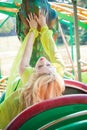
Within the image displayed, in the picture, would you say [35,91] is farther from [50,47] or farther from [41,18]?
[41,18]

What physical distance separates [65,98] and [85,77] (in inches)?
→ 111

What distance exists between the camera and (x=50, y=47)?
4.24 ft

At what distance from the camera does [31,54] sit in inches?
52.2

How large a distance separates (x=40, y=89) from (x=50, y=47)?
33 centimetres

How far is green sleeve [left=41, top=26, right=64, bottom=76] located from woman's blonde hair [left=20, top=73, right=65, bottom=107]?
0.21m

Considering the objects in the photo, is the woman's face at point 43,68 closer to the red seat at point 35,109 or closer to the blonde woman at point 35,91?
the blonde woman at point 35,91

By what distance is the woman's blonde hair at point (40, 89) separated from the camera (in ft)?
3.35

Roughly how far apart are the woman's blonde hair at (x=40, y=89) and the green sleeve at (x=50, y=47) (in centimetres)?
21

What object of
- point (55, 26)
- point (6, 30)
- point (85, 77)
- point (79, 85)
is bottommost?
point (85, 77)

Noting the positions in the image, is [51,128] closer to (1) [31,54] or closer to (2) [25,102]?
(2) [25,102]

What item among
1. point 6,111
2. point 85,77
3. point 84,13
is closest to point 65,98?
point 6,111

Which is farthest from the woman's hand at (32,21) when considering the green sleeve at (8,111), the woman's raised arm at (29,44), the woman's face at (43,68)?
the green sleeve at (8,111)

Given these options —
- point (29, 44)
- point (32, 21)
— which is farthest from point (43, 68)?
point (32, 21)

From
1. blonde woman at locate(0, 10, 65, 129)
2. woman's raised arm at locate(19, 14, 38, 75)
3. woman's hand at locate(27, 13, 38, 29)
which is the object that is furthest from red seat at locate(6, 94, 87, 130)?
woman's hand at locate(27, 13, 38, 29)
